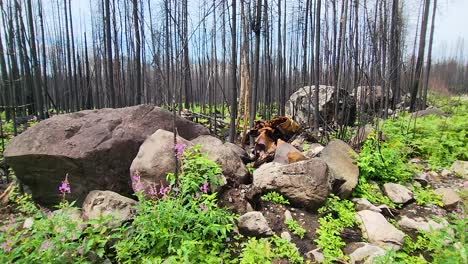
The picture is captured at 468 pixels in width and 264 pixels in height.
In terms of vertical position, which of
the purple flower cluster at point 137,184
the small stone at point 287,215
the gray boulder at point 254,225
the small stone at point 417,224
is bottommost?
the small stone at point 417,224

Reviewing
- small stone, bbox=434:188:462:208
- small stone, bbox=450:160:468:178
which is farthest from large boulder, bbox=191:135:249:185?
small stone, bbox=450:160:468:178

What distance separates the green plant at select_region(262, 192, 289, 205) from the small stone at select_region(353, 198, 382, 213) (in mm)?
874

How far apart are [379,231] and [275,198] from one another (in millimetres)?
1064

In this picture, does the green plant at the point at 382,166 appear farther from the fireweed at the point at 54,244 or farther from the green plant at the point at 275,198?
the fireweed at the point at 54,244

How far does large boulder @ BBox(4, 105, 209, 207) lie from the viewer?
303 cm

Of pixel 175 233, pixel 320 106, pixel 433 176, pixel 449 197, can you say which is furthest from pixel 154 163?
pixel 320 106

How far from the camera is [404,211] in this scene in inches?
119

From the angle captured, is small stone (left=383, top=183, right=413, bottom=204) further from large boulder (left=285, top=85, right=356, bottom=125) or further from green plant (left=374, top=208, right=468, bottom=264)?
large boulder (left=285, top=85, right=356, bottom=125)

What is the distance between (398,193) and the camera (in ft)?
10.5

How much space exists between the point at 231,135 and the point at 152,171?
7.92 feet

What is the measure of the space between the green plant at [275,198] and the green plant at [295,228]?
0.26 m

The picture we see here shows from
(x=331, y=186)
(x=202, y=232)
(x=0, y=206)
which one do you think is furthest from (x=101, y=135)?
(x=331, y=186)

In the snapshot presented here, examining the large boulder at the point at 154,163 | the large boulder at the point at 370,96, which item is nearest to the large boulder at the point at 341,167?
the large boulder at the point at 370,96

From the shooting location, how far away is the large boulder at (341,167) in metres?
3.11
